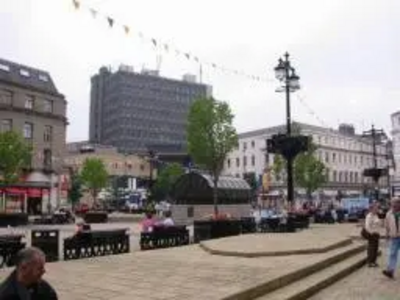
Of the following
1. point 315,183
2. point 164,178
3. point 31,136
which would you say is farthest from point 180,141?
point 31,136

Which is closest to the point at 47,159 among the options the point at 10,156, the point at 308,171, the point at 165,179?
the point at 10,156

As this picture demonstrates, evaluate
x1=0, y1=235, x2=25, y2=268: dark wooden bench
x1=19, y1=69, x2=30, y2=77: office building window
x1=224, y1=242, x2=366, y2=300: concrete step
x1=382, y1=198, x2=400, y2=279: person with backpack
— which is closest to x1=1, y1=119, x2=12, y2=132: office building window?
x1=19, y1=69, x2=30, y2=77: office building window

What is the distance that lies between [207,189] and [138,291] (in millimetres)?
31014

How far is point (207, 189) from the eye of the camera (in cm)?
4038

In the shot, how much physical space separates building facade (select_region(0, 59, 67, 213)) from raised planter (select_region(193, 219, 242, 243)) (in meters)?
36.4

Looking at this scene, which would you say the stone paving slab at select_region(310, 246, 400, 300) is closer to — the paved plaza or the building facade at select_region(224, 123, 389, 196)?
the paved plaza

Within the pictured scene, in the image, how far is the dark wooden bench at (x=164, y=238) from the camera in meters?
18.8

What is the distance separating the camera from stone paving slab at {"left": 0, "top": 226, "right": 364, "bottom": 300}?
9.26 m

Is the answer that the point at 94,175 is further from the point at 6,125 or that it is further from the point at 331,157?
the point at 331,157

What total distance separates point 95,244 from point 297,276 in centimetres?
628

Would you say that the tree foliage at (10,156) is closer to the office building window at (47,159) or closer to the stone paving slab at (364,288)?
the office building window at (47,159)

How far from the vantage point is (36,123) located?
194 ft

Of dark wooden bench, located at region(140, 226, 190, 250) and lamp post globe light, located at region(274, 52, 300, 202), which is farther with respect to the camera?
lamp post globe light, located at region(274, 52, 300, 202)

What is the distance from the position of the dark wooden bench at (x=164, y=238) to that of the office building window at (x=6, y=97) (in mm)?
39958
